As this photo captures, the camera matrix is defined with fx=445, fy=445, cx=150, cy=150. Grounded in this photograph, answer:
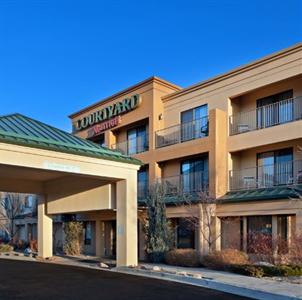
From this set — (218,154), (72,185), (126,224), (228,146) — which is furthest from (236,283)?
(72,185)

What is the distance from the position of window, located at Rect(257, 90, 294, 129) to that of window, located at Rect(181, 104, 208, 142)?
126 inches

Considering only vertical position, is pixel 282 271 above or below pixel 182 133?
below

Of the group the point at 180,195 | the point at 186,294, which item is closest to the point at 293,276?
the point at 186,294

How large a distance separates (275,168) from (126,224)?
8.06 metres

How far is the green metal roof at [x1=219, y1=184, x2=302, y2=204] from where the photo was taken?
19.1 m

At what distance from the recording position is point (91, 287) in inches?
552

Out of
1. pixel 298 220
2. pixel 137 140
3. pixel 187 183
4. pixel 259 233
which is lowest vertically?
pixel 259 233

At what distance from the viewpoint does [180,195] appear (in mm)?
24078

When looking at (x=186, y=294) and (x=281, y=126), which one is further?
(x=281, y=126)

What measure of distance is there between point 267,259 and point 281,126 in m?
6.46

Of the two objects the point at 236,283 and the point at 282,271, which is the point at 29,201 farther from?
the point at 236,283

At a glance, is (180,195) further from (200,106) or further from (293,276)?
(293,276)

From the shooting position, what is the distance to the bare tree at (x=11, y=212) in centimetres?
4388

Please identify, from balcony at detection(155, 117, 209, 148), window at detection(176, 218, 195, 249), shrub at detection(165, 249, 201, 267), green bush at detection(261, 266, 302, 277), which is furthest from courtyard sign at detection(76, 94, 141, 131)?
green bush at detection(261, 266, 302, 277)
